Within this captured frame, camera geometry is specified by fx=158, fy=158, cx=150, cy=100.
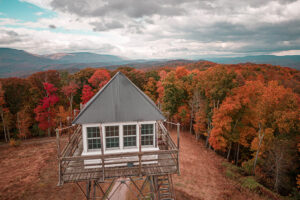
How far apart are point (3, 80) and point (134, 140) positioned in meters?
36.2

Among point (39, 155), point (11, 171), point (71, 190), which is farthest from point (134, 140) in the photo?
point (39, 155)

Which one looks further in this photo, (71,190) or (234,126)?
(234,126)

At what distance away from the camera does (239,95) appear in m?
20.6

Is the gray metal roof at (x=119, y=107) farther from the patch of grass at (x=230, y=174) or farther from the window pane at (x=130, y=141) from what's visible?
the patch of grass at (x=230, y=174)

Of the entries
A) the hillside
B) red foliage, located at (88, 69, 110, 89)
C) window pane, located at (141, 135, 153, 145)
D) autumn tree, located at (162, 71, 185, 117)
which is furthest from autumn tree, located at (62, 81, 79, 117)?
window pane, located at (141, 135, 153, 145)

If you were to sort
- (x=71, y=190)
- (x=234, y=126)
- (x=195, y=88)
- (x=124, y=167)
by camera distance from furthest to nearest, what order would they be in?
(x=195, y=88)
(x=234, y=126)
(x=71, y=190)
(x=124, y=167)

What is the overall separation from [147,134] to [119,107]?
2259mm

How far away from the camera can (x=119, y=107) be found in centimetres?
888

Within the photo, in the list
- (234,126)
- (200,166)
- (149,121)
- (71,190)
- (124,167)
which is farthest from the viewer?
(234,126)

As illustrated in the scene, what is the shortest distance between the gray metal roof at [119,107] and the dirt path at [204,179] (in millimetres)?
10458

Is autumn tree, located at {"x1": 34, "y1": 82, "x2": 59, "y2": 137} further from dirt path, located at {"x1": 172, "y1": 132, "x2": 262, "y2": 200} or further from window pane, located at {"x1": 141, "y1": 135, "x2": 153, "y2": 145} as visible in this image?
window pane, located at {"x1": 141, "y1": 135, "x2": 153, "y2": 145}

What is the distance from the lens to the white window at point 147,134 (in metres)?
9.16

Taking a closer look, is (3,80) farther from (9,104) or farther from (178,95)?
(178,95)

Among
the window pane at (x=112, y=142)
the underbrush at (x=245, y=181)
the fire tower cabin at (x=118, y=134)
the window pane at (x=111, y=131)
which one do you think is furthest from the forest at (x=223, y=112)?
the window pane at (x=112, y=142)
